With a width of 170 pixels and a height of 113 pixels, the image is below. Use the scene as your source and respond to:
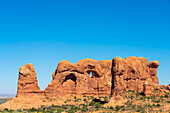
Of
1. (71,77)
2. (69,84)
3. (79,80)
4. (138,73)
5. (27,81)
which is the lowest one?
(69,84)

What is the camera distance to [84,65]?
5641 cm

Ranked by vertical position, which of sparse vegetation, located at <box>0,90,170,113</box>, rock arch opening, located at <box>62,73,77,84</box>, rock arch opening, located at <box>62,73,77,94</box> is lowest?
sparse vegetation, located at <box>0,90,170,113</box>

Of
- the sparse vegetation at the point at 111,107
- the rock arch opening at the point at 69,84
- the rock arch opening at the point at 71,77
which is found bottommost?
the sparse vegetation at the point at 111,107

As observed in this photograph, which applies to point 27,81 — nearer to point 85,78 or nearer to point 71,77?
point 71,77

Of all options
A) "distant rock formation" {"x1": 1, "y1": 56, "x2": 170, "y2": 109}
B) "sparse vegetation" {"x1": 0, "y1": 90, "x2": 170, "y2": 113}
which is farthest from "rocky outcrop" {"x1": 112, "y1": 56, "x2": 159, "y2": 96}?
"sparse vegetation" {"x1": 0, "y1": 90, "x2": 170, "y2": 113}

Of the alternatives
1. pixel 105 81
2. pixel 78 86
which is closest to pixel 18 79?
pixel 78 86

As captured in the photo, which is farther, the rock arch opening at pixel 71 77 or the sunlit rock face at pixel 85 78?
the rock arch opening at pixel 71 77

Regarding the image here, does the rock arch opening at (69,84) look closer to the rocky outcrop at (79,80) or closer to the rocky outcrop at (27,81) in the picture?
the rocky outcrop at (79,80)

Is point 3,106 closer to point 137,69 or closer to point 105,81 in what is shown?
point 105,81

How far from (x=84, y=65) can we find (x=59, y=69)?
6061 millimetres

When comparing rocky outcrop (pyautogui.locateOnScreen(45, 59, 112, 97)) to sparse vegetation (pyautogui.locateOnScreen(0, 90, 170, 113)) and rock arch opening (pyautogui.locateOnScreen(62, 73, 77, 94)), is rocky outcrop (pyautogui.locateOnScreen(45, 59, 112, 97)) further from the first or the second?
sparse vegetation (pyautogui.locateOnScreen(0, 90, 170, 113))

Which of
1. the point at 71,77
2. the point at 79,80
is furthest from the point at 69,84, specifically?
the point at 79,80

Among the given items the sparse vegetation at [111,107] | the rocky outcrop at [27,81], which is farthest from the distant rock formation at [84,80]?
the sparse vegetation at [111,107]

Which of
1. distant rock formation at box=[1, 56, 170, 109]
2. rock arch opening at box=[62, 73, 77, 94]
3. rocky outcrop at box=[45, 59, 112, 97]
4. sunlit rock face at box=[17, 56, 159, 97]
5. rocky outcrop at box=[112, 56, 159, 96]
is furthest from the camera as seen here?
rocky outcrop at box=[112, 56, 159, 96]
